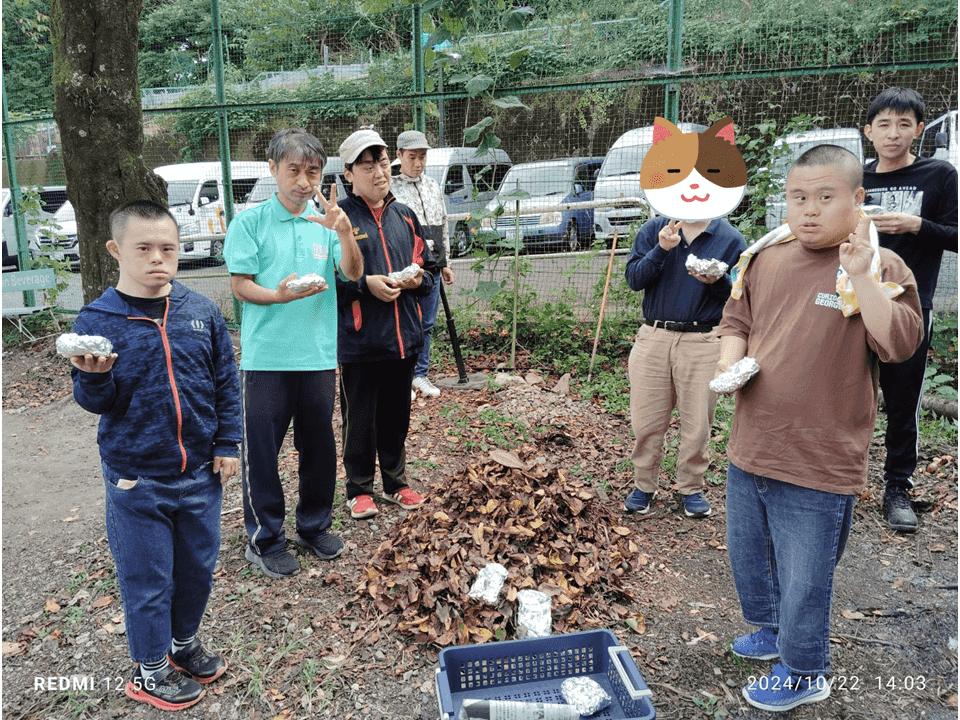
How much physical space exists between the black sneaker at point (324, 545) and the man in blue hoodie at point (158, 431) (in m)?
0.93

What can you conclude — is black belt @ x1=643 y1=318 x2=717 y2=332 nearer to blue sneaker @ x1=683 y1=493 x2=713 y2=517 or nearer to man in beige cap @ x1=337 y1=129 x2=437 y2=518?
blue sneaker @ x1=683 y1=493 x2=713 y2=517

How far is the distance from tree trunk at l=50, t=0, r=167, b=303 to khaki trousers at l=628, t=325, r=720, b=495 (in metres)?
3.44

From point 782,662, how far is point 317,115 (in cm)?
638

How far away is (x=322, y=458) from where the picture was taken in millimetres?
3395

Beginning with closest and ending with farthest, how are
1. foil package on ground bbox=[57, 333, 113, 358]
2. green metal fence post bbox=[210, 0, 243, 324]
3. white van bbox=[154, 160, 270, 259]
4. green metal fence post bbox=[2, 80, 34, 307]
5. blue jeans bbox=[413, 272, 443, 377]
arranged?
foil package on ground bbox=[57, 333, 113, 358] → blue jeans bbox=[413, 272, 443, 377] → green metal fence post bbox=[210, 0, 243, 324] → white van bbox=[154, 160, 270, 259] → green metal fence post bbox=[2, 80, 34, 307]

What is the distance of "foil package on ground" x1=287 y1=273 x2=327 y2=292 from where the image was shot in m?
2.98

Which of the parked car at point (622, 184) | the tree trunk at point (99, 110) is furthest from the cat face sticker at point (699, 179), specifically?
the tree trunk at point (99, 110)

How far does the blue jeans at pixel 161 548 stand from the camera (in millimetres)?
2350

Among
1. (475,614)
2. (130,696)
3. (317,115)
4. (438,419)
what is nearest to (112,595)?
(130,696)

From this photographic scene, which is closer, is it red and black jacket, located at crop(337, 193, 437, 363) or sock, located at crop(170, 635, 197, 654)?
sock, located at crop(170, 635, 197, 654)

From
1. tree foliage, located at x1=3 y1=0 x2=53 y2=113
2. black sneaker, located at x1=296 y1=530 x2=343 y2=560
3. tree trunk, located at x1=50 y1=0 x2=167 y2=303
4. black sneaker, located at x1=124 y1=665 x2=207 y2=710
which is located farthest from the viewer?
tree foliage, located at x1=3 y1=0 x2=53 y2=113

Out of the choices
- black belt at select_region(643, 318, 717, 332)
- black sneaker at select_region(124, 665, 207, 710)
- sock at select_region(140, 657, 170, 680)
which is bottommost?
black sneaker at select_region(124, 665, 207, 710)

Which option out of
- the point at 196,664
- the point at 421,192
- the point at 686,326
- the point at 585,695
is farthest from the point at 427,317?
the point at 585,695

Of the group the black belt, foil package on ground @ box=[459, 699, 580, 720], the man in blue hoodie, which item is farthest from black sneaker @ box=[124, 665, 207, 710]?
the black belt
